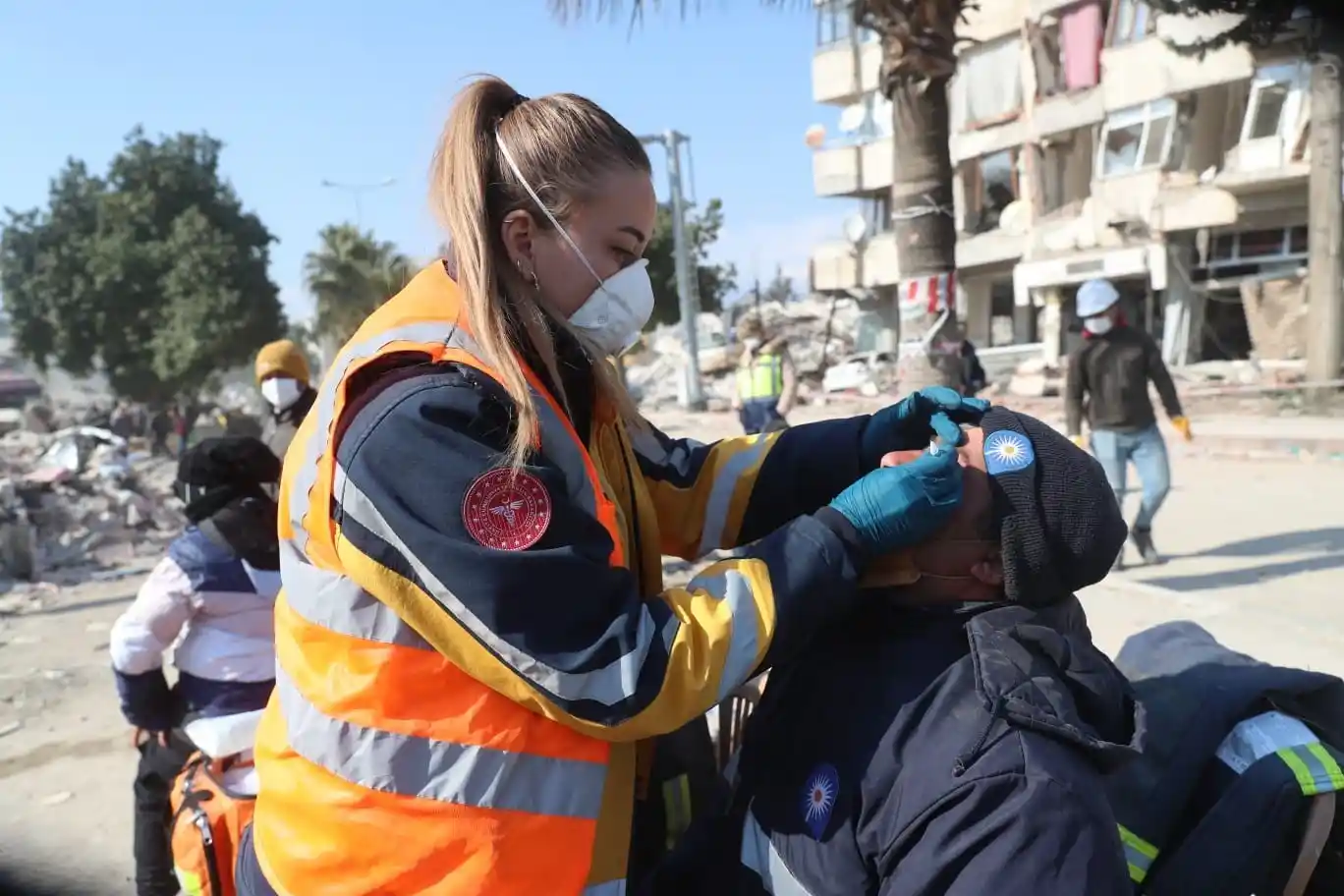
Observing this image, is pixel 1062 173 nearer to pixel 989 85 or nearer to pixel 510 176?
pixel 989 85

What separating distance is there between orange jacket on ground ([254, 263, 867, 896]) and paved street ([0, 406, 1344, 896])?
2853 millimetres

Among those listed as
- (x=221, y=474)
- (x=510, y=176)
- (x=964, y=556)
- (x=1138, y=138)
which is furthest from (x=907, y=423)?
(x=1138, y=138)

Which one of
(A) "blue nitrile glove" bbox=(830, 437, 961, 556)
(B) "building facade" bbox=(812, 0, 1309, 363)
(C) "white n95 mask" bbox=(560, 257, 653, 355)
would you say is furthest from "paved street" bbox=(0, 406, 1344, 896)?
(B) "building facade" bbox=(812, 0, 1309, 363)

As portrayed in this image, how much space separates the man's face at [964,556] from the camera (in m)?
1.63

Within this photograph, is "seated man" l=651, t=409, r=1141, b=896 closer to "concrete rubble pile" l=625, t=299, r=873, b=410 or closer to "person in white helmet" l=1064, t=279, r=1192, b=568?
"person in white helmet" l=1064, t=279, r=1192, b=568

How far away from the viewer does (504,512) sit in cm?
126

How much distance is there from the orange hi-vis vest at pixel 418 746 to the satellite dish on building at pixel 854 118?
31.9 meters

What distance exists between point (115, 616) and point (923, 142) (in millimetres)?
6954

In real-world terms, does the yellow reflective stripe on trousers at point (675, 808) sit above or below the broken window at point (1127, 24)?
below

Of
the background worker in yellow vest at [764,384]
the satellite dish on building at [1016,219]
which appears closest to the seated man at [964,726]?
the background worker in yellow vest at [764,384]

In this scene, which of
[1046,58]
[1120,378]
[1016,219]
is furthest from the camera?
[1016,219]

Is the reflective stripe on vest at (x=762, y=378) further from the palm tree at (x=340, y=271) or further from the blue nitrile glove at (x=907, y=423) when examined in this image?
the palm tree at (x=340, y=271)

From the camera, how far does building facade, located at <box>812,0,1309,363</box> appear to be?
20656 mm

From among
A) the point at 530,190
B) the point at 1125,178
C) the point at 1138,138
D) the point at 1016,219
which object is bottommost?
the point at 530,190
